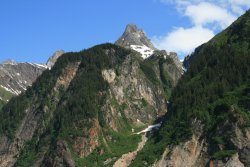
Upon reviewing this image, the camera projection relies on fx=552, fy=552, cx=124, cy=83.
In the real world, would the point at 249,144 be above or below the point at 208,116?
below

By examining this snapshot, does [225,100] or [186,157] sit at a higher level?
[225,100]

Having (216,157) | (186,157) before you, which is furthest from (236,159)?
(186,157)

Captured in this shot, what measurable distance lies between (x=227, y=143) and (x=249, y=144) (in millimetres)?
7552

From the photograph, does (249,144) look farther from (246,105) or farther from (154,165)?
(154,165)

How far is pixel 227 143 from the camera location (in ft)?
606

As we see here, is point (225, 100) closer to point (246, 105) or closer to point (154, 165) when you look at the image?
point (246, 105)

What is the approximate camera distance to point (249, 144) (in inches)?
7116

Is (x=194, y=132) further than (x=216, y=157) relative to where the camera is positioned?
Yes

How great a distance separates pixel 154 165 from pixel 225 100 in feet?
114

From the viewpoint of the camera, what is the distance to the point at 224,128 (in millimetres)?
188250

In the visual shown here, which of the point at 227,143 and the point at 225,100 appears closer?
the point at 227,143

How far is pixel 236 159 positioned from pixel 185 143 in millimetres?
23837

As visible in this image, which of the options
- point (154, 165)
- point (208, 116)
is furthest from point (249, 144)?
point (154, 165)

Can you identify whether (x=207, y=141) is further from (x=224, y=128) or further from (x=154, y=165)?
(x=154, y=165)
